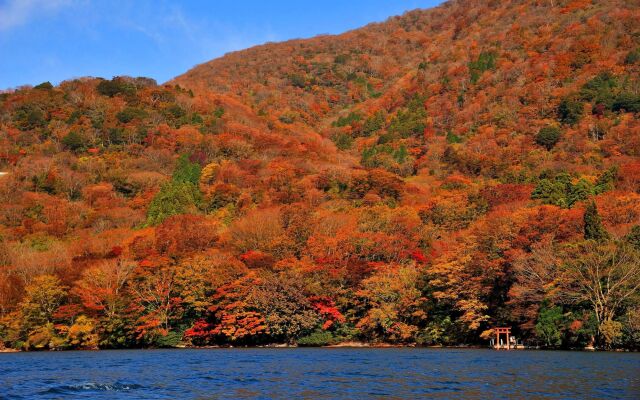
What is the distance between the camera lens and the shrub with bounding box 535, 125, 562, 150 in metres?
116

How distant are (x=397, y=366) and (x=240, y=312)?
89.3 ft

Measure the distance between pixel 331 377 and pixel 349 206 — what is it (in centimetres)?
6361

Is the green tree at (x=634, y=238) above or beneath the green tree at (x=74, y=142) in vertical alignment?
beneath

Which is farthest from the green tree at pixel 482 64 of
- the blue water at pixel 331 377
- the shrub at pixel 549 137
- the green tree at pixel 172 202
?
the blue water at pixel 331 377

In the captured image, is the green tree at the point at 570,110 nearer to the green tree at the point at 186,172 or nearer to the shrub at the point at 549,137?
the shrub at the point at 549,137

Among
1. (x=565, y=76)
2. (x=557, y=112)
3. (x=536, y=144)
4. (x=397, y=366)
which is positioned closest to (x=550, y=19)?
(x=565, y=76)

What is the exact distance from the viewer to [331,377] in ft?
105

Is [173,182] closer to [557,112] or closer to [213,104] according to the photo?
[213,104]

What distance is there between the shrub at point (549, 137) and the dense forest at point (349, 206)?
1.00m

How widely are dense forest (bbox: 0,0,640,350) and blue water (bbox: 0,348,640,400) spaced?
46.7ft

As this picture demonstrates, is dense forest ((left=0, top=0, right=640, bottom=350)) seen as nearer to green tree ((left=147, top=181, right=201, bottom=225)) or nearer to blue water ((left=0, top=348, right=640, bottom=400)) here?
green tree ((left=147, top=181, right=201, bottom=225))

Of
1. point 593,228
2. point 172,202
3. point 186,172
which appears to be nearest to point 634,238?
point 593,228

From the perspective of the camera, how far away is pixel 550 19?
164 m

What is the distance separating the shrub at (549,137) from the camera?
380 ft
